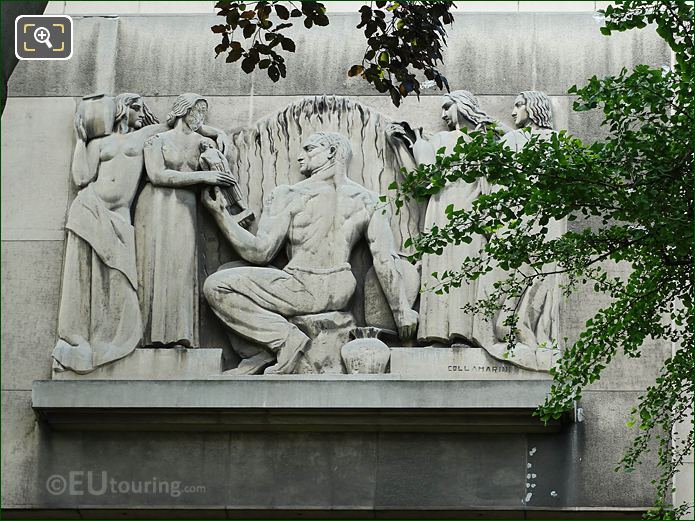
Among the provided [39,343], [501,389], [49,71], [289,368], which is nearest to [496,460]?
[501,389]

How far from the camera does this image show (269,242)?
14.0m

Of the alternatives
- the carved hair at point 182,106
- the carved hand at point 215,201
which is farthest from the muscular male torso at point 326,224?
the carved hair at point 182,106

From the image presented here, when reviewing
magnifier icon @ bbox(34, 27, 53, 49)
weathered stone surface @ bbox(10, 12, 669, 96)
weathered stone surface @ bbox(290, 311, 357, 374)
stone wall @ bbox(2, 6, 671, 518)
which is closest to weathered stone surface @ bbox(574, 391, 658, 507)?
stone wall @ bbox(2, 6, 671, 518)

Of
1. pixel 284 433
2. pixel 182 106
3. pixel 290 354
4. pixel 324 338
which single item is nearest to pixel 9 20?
pixel 290 354

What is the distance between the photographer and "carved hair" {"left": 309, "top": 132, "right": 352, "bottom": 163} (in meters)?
14.2

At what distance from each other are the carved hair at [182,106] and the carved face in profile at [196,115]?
2 centimetres

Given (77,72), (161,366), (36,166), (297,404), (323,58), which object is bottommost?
(297,404)

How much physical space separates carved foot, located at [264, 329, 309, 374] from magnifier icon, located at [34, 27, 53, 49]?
289cm

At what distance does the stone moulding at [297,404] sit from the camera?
522 inches

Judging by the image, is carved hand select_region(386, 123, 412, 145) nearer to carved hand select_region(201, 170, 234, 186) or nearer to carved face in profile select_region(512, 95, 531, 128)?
carved face in profile select_region(512, 95, 531, 128)

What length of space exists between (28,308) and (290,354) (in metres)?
2.17

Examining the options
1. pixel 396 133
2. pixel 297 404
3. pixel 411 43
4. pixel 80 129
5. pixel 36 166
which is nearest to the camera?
pixel 411 43

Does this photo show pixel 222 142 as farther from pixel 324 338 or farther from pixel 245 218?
pixel 324 338

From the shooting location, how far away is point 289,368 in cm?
1361
